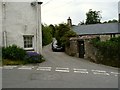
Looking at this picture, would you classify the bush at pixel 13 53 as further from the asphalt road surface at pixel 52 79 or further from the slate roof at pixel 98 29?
the slate roof at pixel 98 29

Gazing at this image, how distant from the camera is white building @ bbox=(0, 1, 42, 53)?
86.1 ft

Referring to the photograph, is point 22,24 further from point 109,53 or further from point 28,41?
point 109,53

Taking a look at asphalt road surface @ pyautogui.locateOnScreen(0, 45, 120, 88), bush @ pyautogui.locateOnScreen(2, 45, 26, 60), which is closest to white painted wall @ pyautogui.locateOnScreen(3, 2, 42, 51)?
bush @ pyautogui.locateOnScreen(2, 45, 26, 60)

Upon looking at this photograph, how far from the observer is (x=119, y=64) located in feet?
82.5

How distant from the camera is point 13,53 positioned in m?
24.6

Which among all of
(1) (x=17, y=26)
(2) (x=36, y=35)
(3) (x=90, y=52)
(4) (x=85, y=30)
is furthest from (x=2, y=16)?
(4) (x=85, y=30)

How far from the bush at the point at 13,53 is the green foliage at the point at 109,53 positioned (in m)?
6.78

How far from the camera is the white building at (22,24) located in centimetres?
2623

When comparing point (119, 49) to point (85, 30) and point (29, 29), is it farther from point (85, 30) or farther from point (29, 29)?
point (85, 30)

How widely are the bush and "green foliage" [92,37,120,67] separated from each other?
6782 millimetres

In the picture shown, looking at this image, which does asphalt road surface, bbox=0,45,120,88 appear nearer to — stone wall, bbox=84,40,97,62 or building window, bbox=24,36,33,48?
building window, bbox=24,36,33,48

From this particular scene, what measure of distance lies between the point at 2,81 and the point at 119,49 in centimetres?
1215

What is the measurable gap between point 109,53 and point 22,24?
7813 mm

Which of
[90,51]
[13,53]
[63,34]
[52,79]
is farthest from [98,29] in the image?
[52,79]
